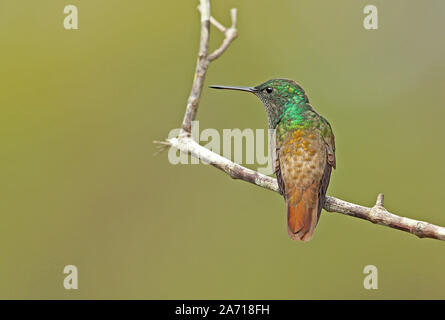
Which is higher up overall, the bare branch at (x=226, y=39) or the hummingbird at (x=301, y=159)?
the bare branch at (x=226, y=39)

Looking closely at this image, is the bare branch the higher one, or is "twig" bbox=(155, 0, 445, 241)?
the bare branch

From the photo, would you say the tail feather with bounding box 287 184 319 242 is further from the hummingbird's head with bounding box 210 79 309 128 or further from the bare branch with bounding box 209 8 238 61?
the bare branch with bounding box 209 8 238 61

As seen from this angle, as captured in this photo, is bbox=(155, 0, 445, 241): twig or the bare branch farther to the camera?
the bare branch

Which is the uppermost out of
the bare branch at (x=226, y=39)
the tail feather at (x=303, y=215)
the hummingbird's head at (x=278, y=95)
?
the bare branch at (x=226, y=39)

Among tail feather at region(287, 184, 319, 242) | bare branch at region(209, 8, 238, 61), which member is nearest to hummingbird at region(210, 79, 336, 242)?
tail feather at region(287, 184, 319, 242)

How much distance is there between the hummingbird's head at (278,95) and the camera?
364 centimetres

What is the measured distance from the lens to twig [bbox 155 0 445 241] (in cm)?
276

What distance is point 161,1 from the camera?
6.64 meters

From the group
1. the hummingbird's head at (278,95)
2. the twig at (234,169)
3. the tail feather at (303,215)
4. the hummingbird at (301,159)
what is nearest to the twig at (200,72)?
the twig at (234,169)

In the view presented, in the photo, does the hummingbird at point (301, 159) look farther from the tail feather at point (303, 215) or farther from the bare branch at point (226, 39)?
the bare branch at point (226, 39)

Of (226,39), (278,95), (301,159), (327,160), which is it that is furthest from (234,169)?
(226,39)

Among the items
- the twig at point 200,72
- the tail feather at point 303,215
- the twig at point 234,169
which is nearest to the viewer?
the twig at point 234,169

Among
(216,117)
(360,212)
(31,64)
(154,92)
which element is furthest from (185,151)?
(31,64)

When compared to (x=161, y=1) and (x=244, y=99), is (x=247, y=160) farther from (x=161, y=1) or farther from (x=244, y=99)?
(x=161, y=1)
